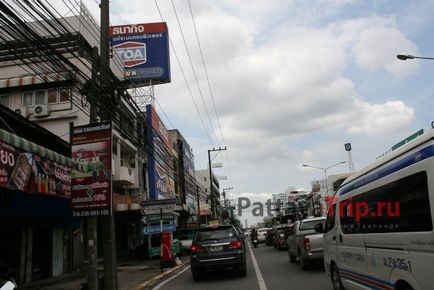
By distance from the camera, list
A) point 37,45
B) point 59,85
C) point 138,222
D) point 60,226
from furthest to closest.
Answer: point 138,222, point 59,85, point 60,226, point 37,45

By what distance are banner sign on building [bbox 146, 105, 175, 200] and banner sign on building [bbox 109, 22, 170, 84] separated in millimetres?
4061

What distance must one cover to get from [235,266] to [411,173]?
9.92 m

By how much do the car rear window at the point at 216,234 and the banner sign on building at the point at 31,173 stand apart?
14.3 ft

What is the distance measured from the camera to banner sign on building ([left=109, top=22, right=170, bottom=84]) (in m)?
41.0

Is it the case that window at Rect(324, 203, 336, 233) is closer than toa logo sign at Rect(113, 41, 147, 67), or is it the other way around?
window at Rect(324, 203, 336, 233)

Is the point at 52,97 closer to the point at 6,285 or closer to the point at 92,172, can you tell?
the point at 92,172

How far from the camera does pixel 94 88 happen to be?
12.9 metres

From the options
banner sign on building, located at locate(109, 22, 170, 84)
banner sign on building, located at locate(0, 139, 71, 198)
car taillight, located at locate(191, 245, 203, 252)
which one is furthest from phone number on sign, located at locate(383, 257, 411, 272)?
banner sign on building, located at locate(109, 22, 170, 84)

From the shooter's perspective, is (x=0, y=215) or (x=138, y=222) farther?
(x=138, y=222)

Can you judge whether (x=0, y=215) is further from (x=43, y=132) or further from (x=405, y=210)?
(x=405, y=210)

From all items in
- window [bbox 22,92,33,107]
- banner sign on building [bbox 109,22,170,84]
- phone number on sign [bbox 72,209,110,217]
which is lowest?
phone number on sign [bbox 72,209,110,217]

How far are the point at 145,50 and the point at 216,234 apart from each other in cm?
2944

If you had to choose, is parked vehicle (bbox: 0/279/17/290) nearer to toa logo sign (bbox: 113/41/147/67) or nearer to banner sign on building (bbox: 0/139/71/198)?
banner sign on building (bbox: 0/139/71/198)

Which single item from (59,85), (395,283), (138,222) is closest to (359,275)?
(395,283)
